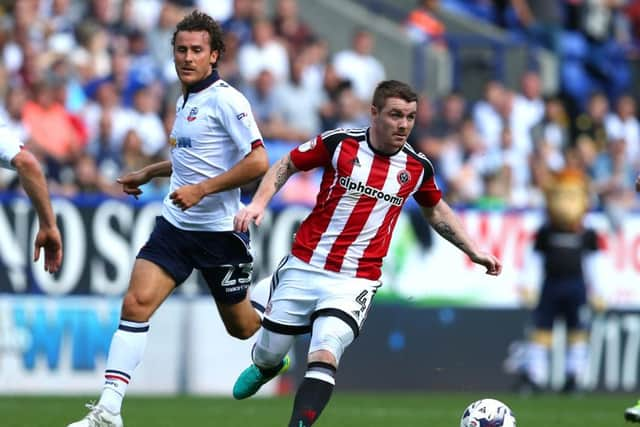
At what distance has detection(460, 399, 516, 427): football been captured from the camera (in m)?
9.27

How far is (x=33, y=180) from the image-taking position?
8219 millimetres

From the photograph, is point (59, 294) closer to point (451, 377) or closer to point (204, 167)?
point (451, 377)

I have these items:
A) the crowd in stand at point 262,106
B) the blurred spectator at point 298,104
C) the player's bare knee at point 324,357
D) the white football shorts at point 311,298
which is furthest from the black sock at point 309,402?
the blurred spectator at point 298,104

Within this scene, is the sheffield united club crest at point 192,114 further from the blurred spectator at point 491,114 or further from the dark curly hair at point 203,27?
the blurred spectator at point 491,114

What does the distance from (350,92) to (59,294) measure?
185 inches

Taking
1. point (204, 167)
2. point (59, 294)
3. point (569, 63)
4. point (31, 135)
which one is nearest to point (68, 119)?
point (31, 135)

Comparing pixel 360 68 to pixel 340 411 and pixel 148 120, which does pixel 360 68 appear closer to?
pixel 148 120

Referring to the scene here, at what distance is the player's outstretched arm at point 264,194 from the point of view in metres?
8.48

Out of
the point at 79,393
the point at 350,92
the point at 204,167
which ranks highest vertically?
A: the point at 350,92

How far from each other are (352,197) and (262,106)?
852 cm

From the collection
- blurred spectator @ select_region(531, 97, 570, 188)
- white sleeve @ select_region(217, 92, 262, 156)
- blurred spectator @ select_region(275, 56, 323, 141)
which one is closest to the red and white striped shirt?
white sleeve @ select_region(217, 92, 262, 156)

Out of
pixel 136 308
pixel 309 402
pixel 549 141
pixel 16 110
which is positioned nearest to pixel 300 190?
pixel 16 110

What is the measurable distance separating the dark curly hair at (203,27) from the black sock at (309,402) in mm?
2380

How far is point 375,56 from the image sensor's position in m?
21.3
